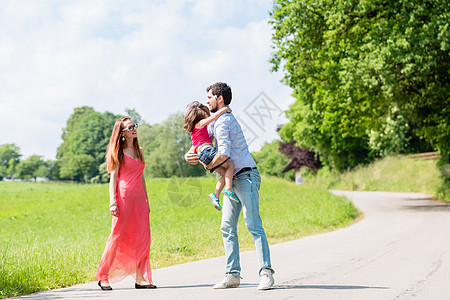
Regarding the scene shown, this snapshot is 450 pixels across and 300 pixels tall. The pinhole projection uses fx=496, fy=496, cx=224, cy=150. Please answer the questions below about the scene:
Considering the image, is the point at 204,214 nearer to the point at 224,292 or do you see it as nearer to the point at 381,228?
the point at 381,228

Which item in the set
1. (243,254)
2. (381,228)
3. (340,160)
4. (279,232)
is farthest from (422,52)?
(340,160)

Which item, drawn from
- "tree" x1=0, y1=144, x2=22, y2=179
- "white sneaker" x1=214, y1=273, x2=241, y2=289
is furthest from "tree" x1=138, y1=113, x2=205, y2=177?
"white sneaker" x1=214, y1=273, x2=241, y2=289

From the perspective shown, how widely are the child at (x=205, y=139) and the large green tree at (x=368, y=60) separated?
14196mm

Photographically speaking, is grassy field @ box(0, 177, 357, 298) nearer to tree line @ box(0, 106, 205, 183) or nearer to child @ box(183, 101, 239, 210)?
child @ box(183, 101, 239, 210)

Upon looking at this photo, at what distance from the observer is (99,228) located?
1830 centimetres

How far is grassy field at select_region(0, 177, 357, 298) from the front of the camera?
706cm

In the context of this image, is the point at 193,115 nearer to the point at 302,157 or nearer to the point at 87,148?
the point at 302,157

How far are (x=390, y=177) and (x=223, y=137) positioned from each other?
39.7 m

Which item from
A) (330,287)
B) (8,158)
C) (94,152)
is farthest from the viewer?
(8,158)

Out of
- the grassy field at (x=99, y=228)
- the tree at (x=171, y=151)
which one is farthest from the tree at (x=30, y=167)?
the grassy field at (x=99, y=228)

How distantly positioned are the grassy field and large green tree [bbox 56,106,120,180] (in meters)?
49.8

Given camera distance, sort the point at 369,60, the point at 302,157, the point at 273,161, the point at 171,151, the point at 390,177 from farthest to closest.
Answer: the point at 273,161 < the point at 171,151 < the point at 302,157 < the point at 390,177 < the point at 369,60

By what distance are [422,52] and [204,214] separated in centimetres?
1031

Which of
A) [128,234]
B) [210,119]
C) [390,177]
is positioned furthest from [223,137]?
[390,177]
